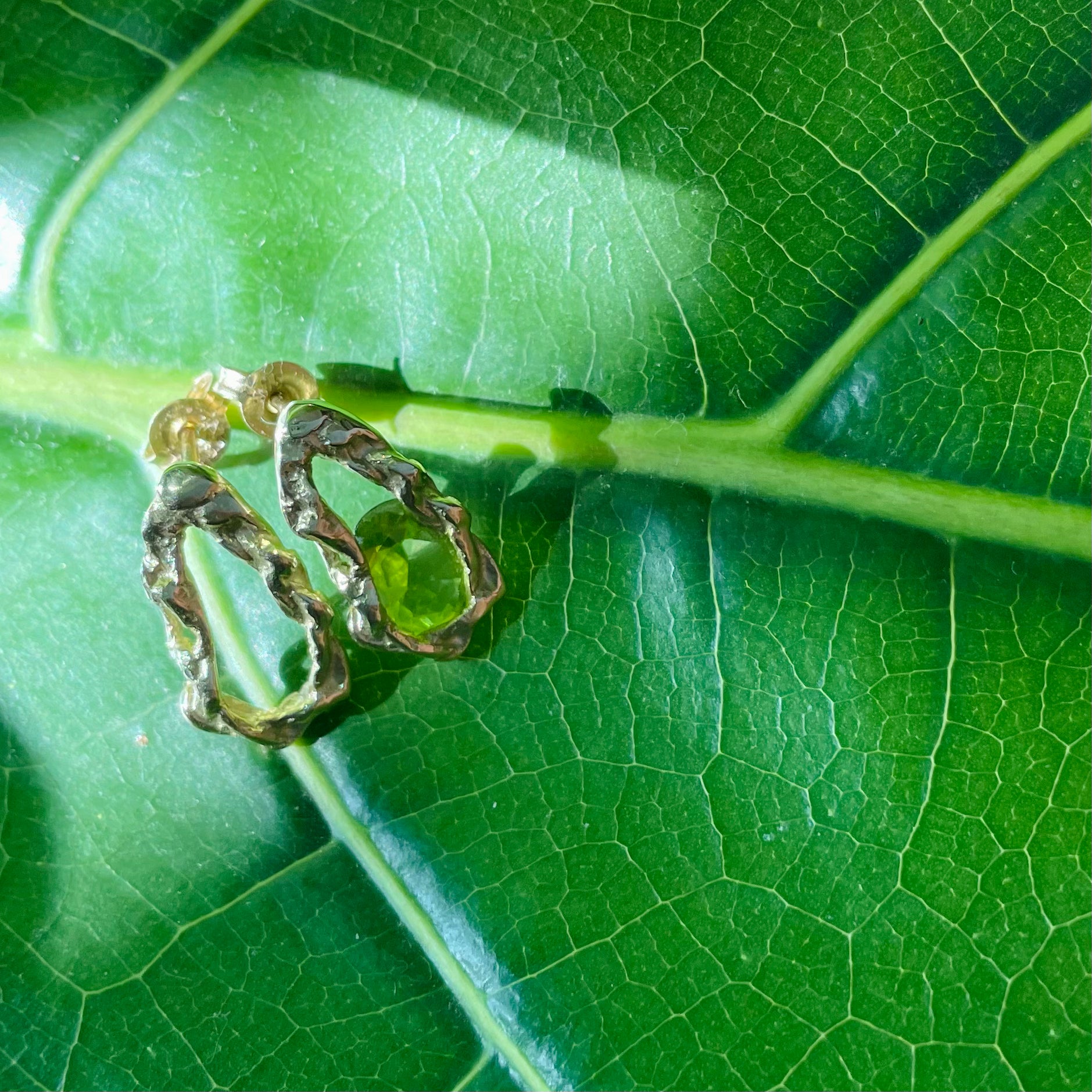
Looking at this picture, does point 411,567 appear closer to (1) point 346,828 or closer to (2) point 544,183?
(1) point 346,828

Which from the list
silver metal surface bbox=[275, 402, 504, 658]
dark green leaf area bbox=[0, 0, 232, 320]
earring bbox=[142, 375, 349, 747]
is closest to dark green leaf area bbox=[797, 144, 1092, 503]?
silver metal surface bbox=[275, 402, 504, 658]

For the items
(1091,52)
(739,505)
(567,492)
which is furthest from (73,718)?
(1091,52)

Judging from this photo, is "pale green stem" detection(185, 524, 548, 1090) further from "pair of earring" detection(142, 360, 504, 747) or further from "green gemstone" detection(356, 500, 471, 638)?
"green gemstone" detection(356, 500, 471, 638)

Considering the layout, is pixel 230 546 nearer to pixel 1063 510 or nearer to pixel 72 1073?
pixel 72 1073

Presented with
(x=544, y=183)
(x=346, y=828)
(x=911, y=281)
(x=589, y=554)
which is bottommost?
(x=346, y=828)

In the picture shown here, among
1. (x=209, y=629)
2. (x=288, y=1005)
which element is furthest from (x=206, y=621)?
(x=288, y=1005)
